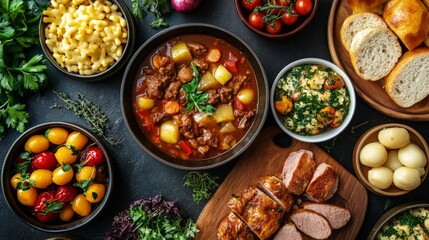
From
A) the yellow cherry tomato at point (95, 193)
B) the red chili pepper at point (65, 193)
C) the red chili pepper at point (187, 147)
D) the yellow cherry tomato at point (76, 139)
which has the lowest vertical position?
the red chili pepper at point (65, 193)

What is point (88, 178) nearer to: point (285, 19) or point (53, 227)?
point (53, 227)

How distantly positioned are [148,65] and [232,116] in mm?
985

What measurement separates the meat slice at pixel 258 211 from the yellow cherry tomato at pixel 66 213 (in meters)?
1.63

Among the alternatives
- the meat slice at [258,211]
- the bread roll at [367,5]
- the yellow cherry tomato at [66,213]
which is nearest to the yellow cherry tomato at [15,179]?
the yellow cherry tomato at [66,213]

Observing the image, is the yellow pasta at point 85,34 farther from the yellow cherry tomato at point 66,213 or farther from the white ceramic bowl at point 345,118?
the white ceramic bowl at point 345,118

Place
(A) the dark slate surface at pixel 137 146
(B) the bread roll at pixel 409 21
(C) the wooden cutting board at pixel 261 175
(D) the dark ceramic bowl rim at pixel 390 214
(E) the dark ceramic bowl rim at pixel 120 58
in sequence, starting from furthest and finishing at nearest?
(A) the dark slate surface at pixel 137 146, (C) the wooden cutting board at pixel 261 175, (E) the dark ceramic bowl rim at pixel 120 58, (D) the dark ceramic bowl rim at pixel 390 214, (B) the bread roll at pixel 409 21

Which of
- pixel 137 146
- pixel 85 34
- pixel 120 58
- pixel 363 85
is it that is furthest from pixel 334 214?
pixel 85 34

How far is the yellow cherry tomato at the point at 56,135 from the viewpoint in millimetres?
4891

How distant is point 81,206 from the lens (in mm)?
4867

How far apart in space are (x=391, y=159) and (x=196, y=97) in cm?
207

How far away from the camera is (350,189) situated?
16.4ft

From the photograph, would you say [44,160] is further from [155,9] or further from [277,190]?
[277,190]

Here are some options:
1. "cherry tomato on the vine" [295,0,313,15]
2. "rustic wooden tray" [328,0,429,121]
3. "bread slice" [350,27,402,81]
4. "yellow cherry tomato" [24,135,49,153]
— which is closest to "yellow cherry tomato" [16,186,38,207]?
"yellow cherry tomato" [24,135,49,153]

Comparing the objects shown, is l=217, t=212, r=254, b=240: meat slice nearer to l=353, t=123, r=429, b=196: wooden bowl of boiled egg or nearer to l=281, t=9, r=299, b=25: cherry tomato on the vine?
l=353, t=123, r=429, b=196: wooden bowl of boiled egg
